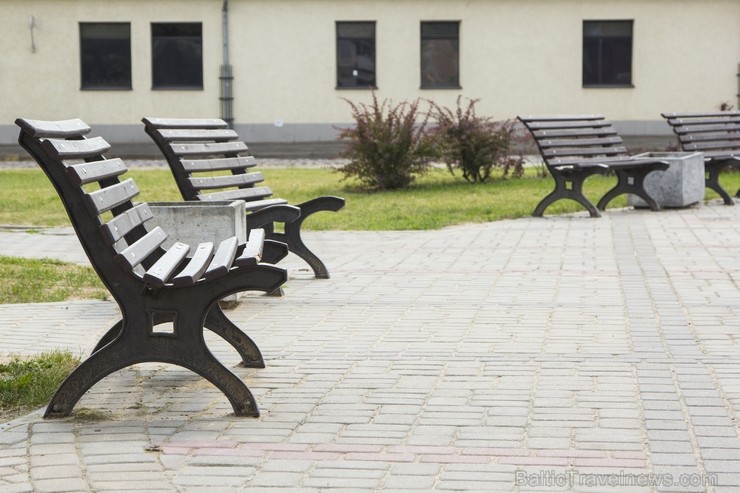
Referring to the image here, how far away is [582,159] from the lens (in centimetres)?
1452

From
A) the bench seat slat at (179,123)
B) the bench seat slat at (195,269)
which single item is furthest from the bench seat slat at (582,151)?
→ the bench seat slat at (195,269)

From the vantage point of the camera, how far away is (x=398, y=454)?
4.56m

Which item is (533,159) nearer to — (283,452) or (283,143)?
(283,143)

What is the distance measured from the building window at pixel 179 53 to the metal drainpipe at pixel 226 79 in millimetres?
616

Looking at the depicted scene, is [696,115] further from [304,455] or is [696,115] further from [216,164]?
[304,455]

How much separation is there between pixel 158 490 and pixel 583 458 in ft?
4.77

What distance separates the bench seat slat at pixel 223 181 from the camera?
8.48 meters

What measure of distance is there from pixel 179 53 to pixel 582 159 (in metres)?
19.0

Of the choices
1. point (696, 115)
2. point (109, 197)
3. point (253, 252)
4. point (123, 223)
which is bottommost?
point (253, 252)

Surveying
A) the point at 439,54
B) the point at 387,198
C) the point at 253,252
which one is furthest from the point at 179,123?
the point at 439,54

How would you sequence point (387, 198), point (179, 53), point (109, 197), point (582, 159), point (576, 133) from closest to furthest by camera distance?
point (109, 197)
point (582, 159)
point (576, 133)
point (387, 198)
point (179, 53)

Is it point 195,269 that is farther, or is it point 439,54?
point 439,54

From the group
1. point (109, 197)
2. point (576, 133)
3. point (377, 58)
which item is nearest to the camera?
point (109, 197)

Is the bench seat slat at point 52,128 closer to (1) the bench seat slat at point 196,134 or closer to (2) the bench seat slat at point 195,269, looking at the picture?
(2) the bench seat slat at point 195,269
